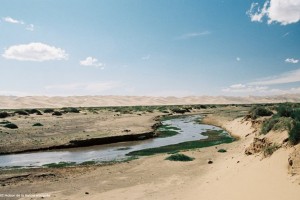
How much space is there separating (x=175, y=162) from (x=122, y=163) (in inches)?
138

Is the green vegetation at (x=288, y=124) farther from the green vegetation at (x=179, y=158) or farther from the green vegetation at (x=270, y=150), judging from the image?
the green vegetation at (x=179, y=158)

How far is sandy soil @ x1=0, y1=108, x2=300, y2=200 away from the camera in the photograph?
35.7 ft

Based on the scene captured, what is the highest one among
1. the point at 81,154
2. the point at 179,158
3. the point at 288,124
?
the point at 288,124

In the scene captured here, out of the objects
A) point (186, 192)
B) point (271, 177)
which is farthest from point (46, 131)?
point (271, 177)

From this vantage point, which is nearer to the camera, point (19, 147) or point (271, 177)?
point (271, 177)

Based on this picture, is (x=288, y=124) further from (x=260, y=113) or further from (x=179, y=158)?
(x=260, y=113)

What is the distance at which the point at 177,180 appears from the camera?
15.5m

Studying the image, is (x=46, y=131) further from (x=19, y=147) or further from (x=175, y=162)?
(x=175, y=162)

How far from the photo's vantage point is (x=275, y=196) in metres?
9.77

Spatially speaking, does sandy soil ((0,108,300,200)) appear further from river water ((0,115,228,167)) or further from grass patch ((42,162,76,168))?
river water ((0,115,228,167))

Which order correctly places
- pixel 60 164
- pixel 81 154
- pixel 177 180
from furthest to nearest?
pixel 81 154, pixel 60 164, pixel 177 180

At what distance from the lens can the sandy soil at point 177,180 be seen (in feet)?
35.7

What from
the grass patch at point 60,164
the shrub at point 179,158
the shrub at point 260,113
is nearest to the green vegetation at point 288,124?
the shrub at point 179,158

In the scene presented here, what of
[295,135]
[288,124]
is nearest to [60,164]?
[288,124]
